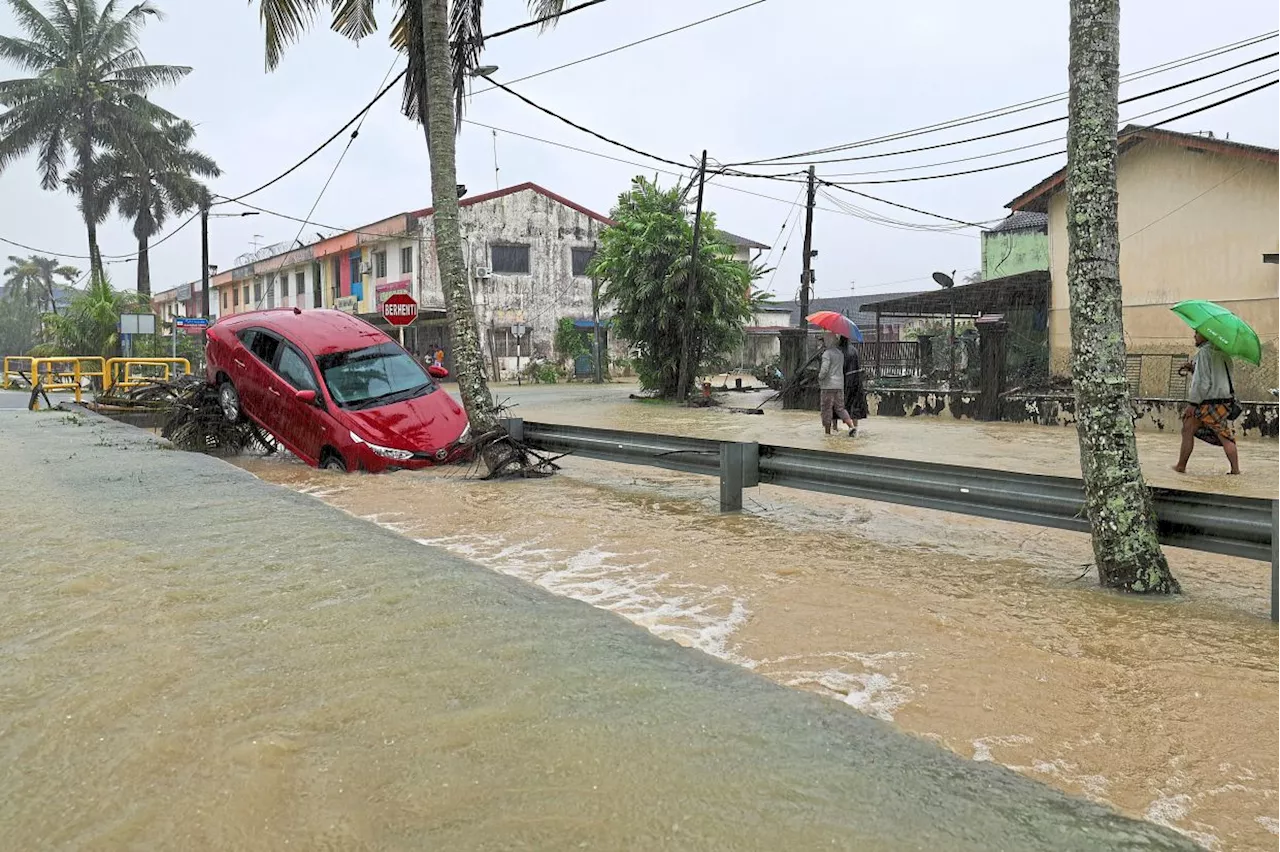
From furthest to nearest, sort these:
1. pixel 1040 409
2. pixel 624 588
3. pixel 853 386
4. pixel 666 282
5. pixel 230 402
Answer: pixel 666 282, pixel 1040 409, pixel 853 386, pixel 230 402, pixel 624 588

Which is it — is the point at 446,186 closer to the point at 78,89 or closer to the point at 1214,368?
the point at 1214,368

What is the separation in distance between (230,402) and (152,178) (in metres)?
36.9

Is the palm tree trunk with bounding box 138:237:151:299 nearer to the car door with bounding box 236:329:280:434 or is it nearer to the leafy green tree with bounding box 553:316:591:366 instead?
the leafy green tree with bounding box 553:316:591:366

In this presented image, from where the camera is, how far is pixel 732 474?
8.16m

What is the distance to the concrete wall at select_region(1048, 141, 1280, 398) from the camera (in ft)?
57.1

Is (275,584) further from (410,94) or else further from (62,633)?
(410,94)

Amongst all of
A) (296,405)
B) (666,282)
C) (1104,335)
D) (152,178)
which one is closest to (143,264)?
(152,178)

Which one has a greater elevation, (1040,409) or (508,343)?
(508,343)

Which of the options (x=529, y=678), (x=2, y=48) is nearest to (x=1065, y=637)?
(x=529, y=678)

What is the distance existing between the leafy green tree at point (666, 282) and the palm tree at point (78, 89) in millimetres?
23624

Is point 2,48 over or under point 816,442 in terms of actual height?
over

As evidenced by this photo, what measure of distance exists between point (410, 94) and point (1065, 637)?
41.4ft

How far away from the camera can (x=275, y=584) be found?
5113 mm

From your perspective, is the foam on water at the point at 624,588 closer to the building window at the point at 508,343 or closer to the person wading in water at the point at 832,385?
the person wading in water at the point at 832,385
